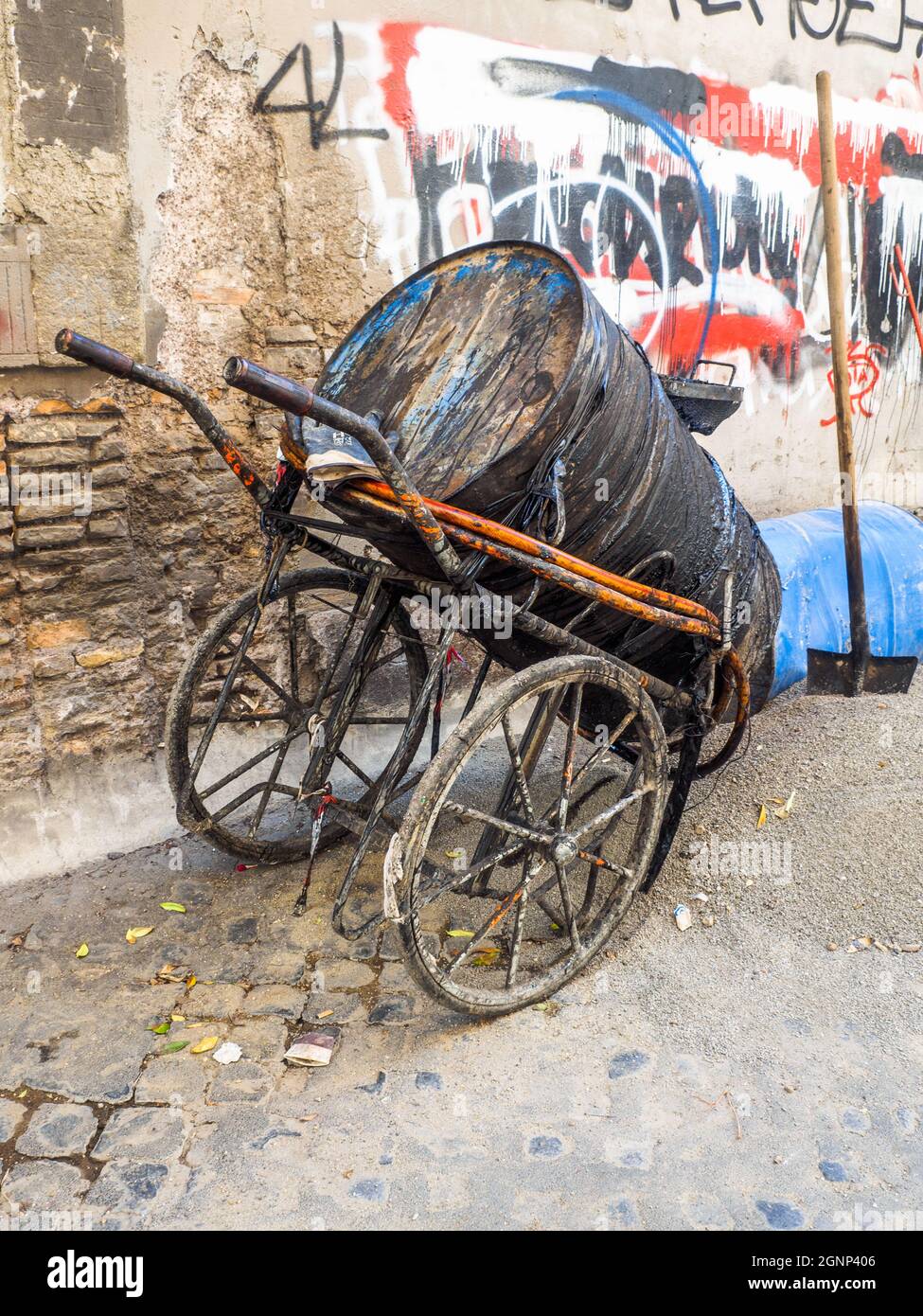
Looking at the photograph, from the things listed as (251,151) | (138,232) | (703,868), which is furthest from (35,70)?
(703,868)

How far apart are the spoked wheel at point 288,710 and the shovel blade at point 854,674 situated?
1.57m

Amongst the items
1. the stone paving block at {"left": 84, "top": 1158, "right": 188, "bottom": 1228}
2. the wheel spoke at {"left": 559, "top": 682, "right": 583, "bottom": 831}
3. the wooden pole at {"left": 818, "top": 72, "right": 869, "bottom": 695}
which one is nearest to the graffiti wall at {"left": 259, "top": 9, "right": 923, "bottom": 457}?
the wooden pole at {"left": 818, "top": 72, "right": 869, "bottom": 695}

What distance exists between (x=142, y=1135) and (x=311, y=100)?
345cm

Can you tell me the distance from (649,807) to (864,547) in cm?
173

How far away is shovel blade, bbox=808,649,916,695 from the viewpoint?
4094 millimetres

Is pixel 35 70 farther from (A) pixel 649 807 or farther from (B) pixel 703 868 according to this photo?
(B) pixel 703 868

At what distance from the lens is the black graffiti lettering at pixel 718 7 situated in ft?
16.2

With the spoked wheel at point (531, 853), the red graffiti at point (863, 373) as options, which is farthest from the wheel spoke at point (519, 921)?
the red graffiti at point (863, 373)

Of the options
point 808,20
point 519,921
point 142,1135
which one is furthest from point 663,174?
point 142,1135

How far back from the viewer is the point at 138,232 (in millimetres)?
3494

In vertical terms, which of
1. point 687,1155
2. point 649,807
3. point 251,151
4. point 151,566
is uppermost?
point 251,151

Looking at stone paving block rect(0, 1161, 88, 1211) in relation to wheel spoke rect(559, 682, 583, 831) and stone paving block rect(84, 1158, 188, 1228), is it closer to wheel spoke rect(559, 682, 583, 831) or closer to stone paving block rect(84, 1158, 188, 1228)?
stone paving block rect(84, 1158, 188, 1228)

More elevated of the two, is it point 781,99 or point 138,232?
point 781,99

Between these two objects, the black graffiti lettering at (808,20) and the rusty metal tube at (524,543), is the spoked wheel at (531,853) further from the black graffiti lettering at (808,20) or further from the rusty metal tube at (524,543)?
the black graffiti lettering at (808,20)
